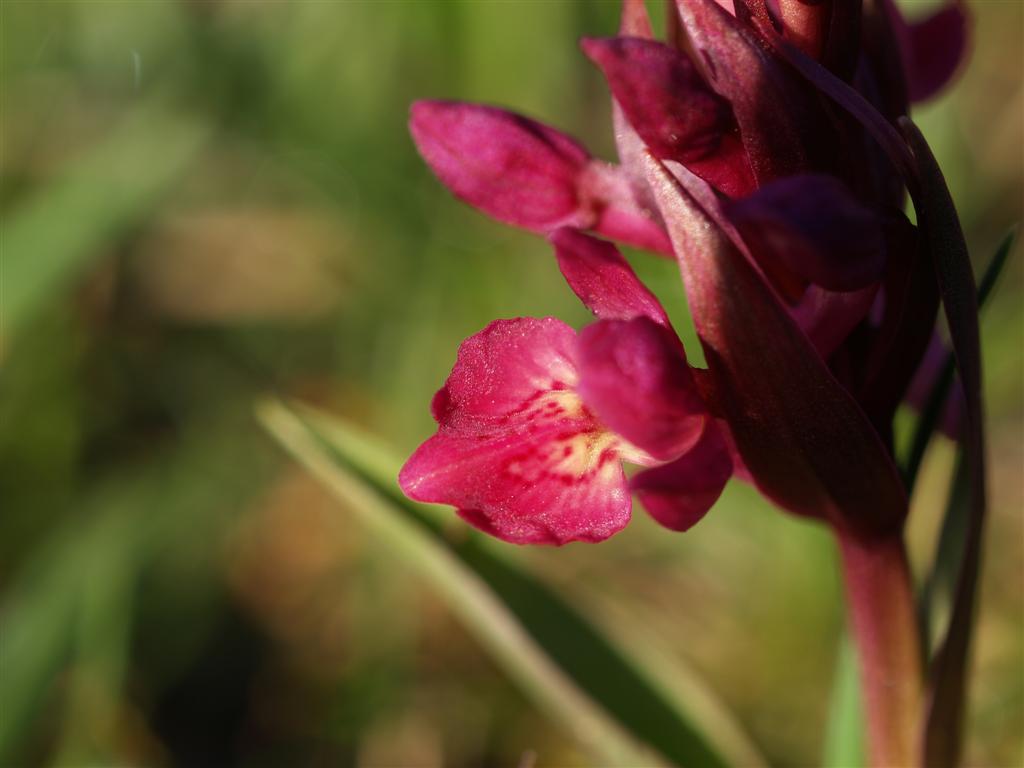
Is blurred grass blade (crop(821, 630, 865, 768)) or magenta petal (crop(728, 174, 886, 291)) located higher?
magenta petal (crop(728, 174, 886, 291))

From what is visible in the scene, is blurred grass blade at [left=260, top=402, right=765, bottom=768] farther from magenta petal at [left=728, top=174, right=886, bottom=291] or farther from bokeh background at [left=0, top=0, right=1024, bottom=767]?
magenta petal at [left=728, top=174, right=886, bottom=291]

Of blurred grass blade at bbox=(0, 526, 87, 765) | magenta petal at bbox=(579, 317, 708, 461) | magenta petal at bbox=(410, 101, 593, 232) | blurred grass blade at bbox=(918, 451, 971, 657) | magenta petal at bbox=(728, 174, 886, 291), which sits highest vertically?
magenta petal at bbox=(728, 174, 886, 291)

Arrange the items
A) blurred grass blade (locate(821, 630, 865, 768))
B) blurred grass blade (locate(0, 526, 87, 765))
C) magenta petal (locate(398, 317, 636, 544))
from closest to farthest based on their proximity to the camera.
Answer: magenta petal (locate(398, 317, 636, 544))
blurred grass blade (locate(821, 630, 865, 768))
blurred grass blade (locate(0, 526, 87, 765))

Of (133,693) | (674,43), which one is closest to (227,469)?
(133,693)

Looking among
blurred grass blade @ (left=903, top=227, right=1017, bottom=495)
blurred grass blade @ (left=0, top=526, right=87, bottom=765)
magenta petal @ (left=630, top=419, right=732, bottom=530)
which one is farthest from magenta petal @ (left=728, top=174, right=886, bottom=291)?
blurred grass blade @ (left=0, top=526, right=87, bottom=765)

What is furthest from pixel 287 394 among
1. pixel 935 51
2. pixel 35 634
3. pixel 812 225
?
pixel 812 225

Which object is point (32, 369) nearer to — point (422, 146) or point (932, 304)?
point (422, 146)
